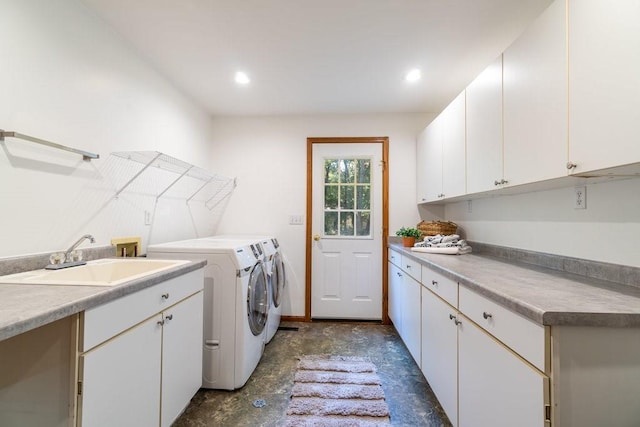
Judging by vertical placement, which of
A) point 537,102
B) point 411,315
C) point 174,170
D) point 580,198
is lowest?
point 411,315

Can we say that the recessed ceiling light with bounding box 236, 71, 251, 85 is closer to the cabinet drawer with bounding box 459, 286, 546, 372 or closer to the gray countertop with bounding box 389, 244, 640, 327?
the gray countertop with bounding box 389, 244, 640, 327

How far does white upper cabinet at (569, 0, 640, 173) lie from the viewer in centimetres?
83

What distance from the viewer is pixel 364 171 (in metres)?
3.11

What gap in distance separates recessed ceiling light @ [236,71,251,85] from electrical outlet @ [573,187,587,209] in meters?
2.36

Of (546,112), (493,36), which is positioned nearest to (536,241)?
(546,112)

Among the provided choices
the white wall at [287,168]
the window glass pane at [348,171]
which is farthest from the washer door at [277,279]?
the window glass pane at [348,171]

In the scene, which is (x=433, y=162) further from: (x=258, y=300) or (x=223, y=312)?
(x=223, y=312)

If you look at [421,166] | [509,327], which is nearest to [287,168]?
[421,166]

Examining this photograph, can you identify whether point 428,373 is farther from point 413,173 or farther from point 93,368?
point 413,173

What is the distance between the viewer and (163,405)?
49.8 inches

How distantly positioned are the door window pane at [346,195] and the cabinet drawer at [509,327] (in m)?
1.88

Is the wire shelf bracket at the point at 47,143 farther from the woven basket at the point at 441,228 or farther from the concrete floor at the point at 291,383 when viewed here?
the woven basket at the point at 441,228

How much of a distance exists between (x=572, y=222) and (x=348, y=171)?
2.05m

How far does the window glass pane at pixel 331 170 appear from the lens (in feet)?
10.3
